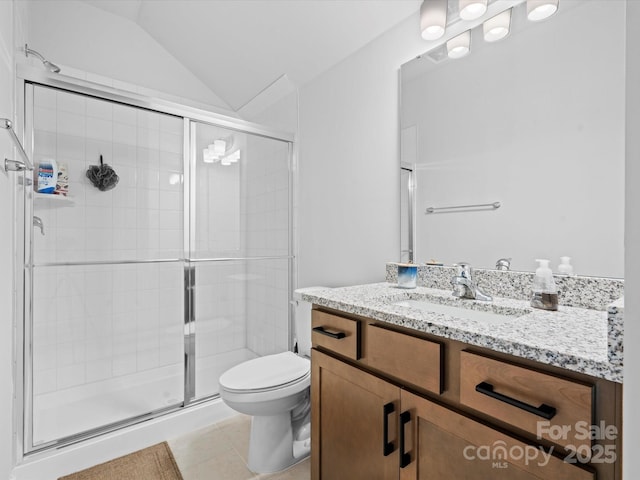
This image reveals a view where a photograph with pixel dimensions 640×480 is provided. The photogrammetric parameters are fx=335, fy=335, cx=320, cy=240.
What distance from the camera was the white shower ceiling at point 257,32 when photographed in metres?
1.79

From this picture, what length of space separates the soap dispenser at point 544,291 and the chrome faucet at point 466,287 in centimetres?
16

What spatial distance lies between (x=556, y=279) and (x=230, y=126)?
2.04 m

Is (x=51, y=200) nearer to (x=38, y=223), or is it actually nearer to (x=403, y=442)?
(x=38, y=223)

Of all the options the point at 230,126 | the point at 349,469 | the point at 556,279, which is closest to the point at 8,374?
the point at 349,469

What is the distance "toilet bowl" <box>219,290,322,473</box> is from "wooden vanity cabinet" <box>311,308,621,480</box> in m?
0.32

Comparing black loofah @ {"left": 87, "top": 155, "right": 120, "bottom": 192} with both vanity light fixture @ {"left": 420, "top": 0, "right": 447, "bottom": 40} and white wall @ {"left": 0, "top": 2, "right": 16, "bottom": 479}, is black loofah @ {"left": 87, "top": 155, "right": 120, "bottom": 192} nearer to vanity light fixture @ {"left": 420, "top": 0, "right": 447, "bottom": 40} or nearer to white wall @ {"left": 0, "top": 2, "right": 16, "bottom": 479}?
white wall @ {"left": 0, "top": 2, "right": 16, "bottom": 479}

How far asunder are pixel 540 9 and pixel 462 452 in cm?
148

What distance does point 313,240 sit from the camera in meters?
2.26

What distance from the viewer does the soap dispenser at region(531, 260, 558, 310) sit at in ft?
3.46

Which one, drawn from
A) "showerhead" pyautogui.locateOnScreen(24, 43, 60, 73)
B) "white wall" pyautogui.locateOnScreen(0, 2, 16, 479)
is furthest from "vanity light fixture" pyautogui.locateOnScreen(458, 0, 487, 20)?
"showerhead" pyautogui.locateOnScreen(24, 43, 60, 73)

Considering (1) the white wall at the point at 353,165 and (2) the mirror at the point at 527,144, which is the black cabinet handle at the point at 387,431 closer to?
(2) the mirror at the point at 527,144

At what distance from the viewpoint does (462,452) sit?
813 mm

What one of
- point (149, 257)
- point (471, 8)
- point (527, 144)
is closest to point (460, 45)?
point (471, 8)

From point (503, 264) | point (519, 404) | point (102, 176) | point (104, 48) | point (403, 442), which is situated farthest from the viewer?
point (104, 48)
